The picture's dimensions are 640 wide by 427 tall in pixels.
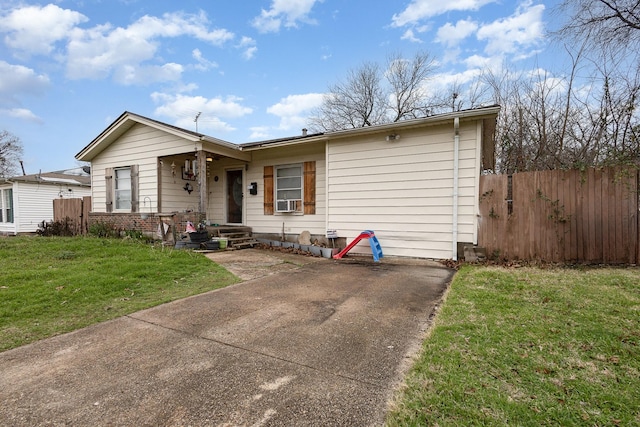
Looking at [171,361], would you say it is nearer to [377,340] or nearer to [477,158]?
[377,340]

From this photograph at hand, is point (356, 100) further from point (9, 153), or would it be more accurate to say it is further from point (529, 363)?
point (9, 153)

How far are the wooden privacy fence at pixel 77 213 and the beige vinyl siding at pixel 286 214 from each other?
6232 millimetres

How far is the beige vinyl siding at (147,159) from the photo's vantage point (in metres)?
9.12

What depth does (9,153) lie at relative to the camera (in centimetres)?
2792

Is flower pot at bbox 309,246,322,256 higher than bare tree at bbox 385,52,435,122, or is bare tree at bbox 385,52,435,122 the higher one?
bare tree at bbox 385,52,435,122

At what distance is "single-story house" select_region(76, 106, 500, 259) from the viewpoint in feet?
21.6

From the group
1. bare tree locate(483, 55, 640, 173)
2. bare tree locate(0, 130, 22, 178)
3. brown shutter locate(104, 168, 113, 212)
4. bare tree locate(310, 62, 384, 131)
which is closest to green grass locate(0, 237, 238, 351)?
brown shutter locate(104, 168, 113, 212)

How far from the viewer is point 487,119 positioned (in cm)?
641

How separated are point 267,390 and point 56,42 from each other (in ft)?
52.0

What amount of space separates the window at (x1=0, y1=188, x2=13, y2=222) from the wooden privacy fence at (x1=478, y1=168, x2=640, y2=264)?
20466mm

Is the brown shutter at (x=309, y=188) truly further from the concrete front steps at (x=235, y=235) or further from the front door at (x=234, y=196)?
the front door at (x=234, y=196)

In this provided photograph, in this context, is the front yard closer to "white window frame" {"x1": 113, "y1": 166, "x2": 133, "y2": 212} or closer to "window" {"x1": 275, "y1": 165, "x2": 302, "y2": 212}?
"window" {"x1": 275, "y1": 165, "x2": 302, "y2": 212}

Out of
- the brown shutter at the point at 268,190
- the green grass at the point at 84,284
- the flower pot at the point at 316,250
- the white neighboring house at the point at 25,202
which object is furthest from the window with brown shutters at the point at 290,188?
the white neighboring house at the point at 25,202

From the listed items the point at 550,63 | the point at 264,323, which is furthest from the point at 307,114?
the point at 264,323
